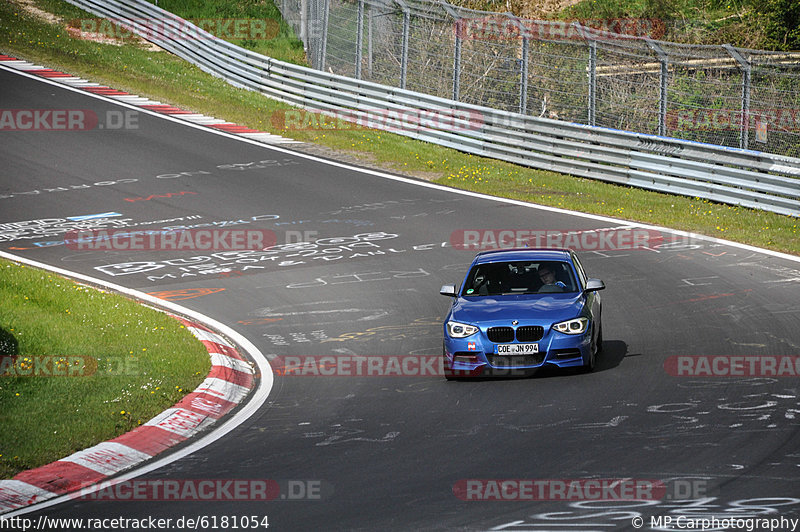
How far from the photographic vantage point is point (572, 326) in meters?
11.7

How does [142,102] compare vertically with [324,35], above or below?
below

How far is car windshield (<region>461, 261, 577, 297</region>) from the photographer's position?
12883mm

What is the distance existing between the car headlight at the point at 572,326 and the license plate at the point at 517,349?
32 cm

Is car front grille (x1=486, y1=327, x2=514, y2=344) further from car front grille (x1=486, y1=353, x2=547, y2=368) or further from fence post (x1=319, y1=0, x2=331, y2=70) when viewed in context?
fence post (x1=319, y1=0, x2=331, y2=70)

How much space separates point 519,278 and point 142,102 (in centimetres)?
2030

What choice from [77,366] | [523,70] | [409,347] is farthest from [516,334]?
[523,70]

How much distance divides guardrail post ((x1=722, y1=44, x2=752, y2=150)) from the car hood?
10.5 meters

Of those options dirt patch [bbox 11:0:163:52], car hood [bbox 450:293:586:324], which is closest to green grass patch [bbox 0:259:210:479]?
car hood [bbox 450:293:586:324]

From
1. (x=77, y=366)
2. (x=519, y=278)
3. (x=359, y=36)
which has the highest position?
(x=359, y=36)

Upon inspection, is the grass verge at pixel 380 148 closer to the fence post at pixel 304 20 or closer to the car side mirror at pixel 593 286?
the fence post at pixel 304 20

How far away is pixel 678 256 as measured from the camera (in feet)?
59.2

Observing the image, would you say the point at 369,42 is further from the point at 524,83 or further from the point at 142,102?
the point at 142,102

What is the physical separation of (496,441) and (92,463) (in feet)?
11.9

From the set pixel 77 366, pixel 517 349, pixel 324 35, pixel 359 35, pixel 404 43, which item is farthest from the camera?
pixel 324 35
